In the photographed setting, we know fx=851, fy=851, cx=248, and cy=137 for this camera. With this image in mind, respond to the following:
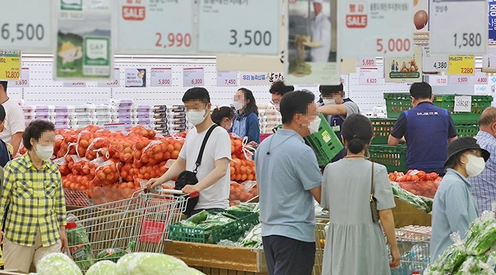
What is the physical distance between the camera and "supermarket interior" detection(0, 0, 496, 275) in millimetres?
3205

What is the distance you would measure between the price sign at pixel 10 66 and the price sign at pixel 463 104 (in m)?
5.35

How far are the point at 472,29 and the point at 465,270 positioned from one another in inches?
42.2

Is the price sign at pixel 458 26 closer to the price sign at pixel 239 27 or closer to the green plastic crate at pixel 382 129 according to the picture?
the price sign at pixel 239 27

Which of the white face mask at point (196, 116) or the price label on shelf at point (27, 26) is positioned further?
the white face mask at point (196, 116)

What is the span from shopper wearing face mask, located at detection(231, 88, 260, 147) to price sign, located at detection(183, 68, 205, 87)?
2.52 metres

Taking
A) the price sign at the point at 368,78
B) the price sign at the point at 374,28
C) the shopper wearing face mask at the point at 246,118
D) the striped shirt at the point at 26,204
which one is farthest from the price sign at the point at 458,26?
the price sign at the point at 368,78

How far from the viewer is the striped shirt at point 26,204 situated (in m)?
5.92

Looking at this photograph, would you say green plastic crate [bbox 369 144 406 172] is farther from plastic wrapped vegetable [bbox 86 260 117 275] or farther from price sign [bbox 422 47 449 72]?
plastic wrapped vegetable [bbox 86 260 117 275]

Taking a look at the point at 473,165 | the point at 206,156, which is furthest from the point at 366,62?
the point at 473,165

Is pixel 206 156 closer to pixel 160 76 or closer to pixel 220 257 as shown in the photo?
pixel 220 257

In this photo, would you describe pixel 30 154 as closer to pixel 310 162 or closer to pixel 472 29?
pixel 310 162

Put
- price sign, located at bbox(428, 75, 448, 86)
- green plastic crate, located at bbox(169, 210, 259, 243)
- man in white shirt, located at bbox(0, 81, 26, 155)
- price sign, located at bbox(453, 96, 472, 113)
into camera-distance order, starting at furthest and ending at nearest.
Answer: price sign, located at bbox(428, 75, 448, 86) < price sign, located at bbox(453, 96, 472, 113) < man in white shirt, located at bbox(0, 81, 26, 155) < green plastic crate, located at bbox(169, 210, 259, 243)

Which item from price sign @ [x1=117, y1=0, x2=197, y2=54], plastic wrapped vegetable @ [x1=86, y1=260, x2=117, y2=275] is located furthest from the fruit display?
plastic wrapped vegetable @ [x1=86, y1=260, x2=117, y2=275]

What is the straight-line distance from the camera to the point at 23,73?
460 inches
